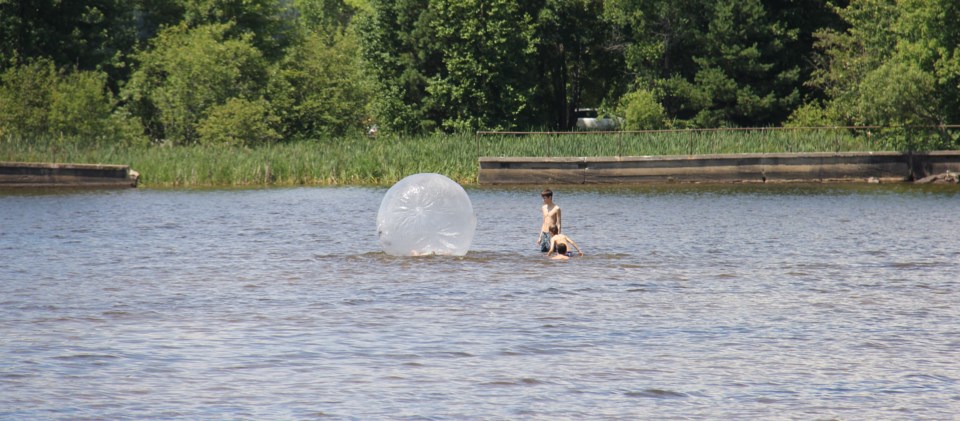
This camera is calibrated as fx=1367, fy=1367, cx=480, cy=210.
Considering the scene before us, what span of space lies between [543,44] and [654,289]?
5265 cm

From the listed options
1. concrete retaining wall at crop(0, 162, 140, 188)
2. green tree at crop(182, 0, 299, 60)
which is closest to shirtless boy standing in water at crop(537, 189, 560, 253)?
concrete retaining wall at crop(0, 162, 140, 188)

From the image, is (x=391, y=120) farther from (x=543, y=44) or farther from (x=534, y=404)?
(x=534, y=404)

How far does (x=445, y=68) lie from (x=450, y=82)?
69.0 inches

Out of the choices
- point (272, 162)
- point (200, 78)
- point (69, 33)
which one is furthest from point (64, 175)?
point (69, 33)

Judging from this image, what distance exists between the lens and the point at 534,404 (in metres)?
12.0

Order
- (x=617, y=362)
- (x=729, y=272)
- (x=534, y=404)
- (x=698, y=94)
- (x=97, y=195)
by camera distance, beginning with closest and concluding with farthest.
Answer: (x=534, y=404) → (x=617, y=362) → (x=729, y=272) → (x=97, y=195) → (x=698, y=94)

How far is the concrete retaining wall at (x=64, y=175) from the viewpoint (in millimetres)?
51094

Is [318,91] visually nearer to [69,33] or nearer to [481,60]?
[481,60]

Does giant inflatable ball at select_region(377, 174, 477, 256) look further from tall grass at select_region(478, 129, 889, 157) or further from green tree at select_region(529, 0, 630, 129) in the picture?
green tree at select_region(529, 0, 630, 129)

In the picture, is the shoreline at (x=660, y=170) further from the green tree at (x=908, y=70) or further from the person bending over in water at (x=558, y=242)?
the person bending over in water at (x=558, y=242)

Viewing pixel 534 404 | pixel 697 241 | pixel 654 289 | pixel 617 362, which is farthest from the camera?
pixel 697 241

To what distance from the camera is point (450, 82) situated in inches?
2697

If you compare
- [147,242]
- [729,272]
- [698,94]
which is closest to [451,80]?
[698,94]

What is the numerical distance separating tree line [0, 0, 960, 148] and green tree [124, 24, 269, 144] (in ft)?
0.33
